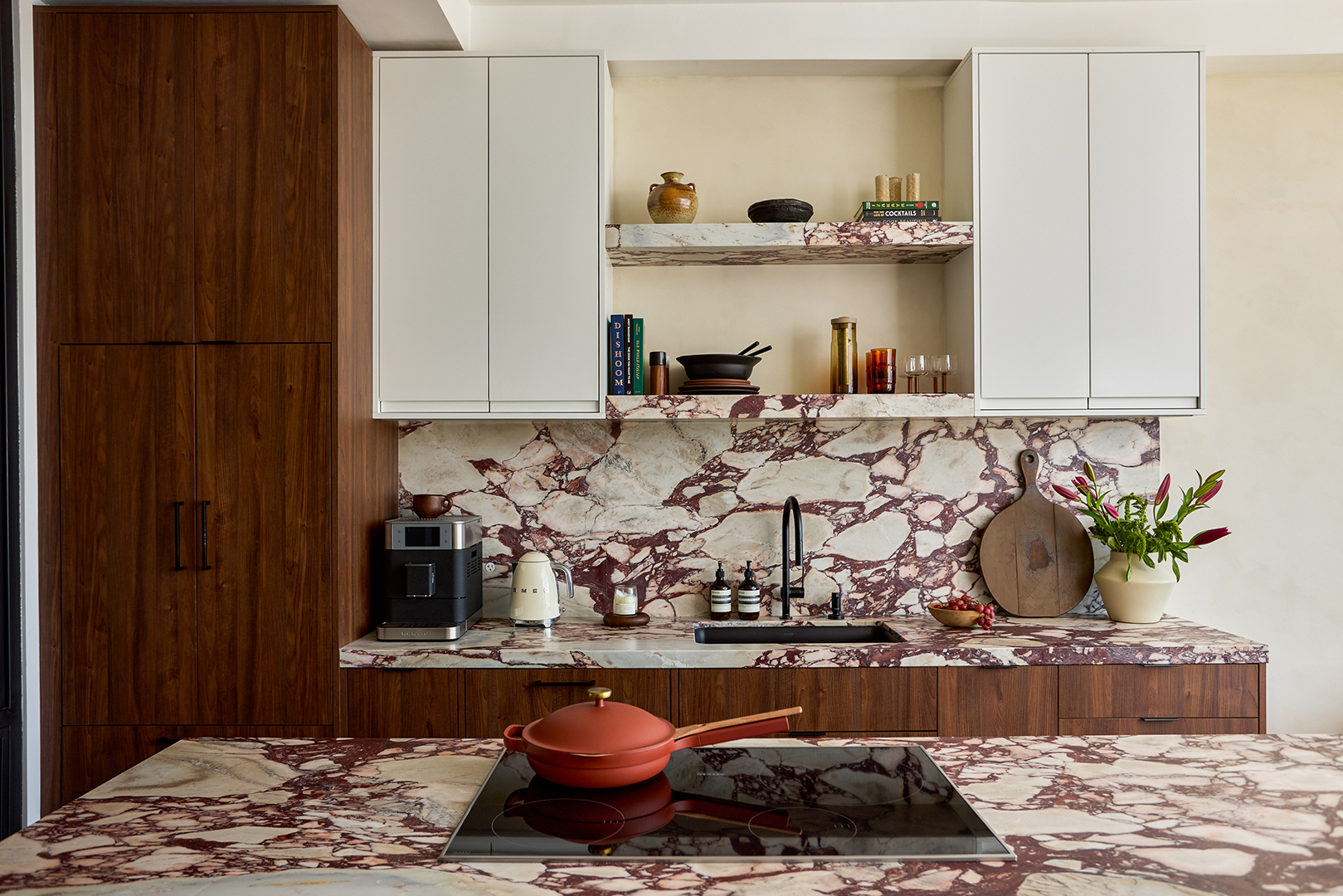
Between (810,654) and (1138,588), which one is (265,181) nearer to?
(810,654)

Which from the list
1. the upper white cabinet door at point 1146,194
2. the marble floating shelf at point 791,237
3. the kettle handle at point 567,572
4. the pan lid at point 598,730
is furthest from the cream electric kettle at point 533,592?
the upper white cabinet door at point 1146,194

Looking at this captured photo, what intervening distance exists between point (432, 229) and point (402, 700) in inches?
58.7

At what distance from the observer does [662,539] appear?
3.20m

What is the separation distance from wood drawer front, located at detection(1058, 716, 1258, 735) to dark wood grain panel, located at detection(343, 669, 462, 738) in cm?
181

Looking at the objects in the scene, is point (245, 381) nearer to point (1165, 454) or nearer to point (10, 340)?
point (10, 340)

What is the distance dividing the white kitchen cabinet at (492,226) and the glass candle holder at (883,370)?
93cm

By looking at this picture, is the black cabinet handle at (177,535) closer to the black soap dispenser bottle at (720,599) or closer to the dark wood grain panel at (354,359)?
the dark wood grain panel at (354,359)

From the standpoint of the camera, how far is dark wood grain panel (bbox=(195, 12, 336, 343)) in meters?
2.59

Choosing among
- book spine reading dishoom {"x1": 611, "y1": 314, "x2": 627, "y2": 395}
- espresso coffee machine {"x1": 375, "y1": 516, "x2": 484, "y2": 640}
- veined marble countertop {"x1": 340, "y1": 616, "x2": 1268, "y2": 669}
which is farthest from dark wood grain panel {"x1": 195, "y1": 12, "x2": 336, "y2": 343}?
veined marble countertop {"x1": 340, "y1": 616, "x2": 1268, "y2": 669}

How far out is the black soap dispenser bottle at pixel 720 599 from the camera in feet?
9.99

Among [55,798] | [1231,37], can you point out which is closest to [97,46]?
[55,798]

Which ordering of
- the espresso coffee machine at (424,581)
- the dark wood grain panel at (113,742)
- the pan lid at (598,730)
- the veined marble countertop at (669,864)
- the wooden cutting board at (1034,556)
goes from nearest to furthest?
the veined marble countertop at (669,864)
the pan lid at (598,730)
the dark wood grain panel at (113,742)
the espresso coffee machine at (424,581)
the wooden cutting board at (1034,556)

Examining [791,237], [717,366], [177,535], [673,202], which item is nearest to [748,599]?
[717,366]

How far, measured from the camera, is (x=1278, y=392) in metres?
3.21
